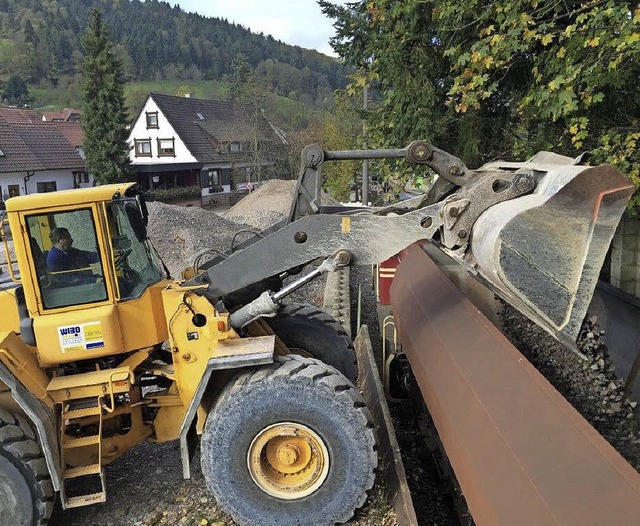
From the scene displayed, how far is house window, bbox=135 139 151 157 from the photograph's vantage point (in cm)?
4006

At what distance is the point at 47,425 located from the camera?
3994 mm

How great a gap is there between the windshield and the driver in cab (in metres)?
0.19

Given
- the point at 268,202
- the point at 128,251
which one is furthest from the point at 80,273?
the point at 268,202

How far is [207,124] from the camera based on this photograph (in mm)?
41562

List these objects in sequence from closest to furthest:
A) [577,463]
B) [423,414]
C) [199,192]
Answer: [577,463]
[423,414]
[199,192]

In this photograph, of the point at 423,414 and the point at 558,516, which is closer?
the point at 558,516

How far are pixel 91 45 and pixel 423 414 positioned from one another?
117 ft

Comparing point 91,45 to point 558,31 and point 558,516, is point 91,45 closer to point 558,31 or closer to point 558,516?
point 558,31

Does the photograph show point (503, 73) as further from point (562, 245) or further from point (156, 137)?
point (156, 137)

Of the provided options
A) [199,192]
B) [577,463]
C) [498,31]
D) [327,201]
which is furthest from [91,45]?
[577,463]

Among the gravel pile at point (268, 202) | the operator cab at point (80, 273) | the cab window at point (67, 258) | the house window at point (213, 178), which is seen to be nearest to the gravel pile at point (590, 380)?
the operator cab at point (80, 273)

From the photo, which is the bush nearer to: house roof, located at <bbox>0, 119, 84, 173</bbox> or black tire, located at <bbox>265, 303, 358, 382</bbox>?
house roof, located at <bbox>0, 119, 84, 173</bbox>

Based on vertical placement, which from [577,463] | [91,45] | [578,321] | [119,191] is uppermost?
[91,45]

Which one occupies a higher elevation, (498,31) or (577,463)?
(498,31)
